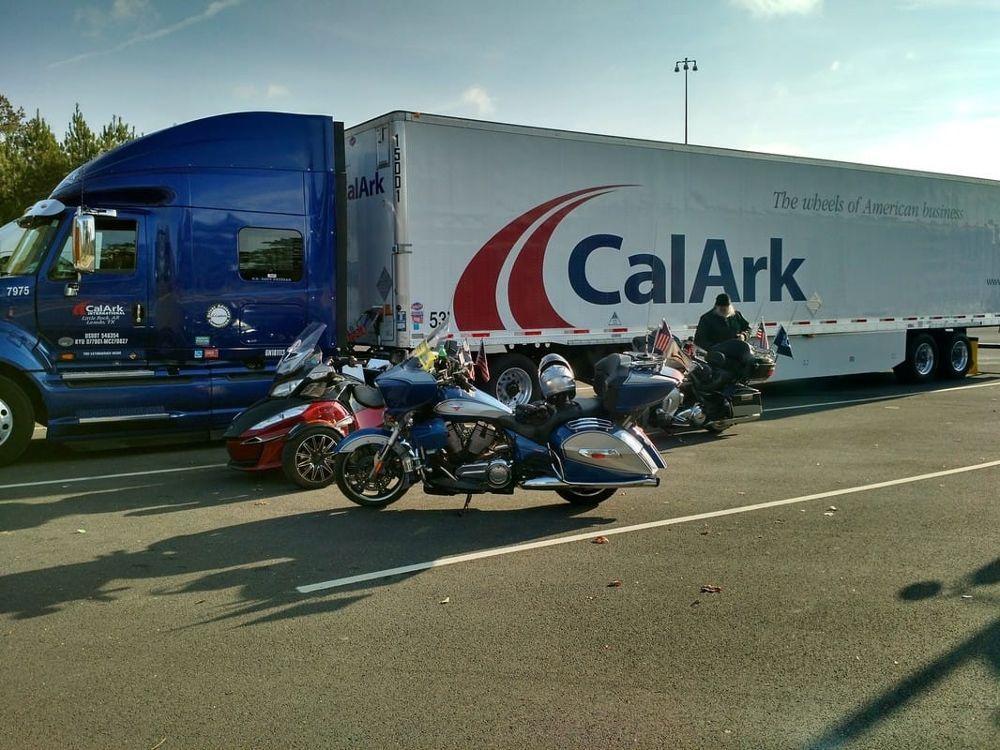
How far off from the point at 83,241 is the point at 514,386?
19.5 ft

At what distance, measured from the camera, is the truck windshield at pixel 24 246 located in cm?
984

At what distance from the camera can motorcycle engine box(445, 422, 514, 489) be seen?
7176 mm

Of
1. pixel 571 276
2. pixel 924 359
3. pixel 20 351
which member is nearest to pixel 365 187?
pixel 571 276

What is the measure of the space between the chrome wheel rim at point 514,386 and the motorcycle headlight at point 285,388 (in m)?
4.61

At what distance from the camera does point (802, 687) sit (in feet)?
13.4

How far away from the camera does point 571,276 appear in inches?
523

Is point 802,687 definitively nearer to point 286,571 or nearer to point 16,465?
point 286,571

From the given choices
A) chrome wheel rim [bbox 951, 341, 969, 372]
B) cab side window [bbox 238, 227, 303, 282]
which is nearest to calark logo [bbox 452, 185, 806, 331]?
cab side window [bbox 238, 227, 303, 282]

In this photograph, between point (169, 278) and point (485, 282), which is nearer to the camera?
point (169, 278)

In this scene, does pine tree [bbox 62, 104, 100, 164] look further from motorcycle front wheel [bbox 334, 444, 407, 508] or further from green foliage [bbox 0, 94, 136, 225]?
motorcycle front wheel [bbox 334, 444, 407, 508]

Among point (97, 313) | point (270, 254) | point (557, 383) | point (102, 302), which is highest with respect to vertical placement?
point (270, 254)

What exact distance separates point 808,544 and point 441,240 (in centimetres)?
703

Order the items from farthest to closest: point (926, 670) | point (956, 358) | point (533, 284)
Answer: point (956, 358)
point (533, 284)
point (926, 670)

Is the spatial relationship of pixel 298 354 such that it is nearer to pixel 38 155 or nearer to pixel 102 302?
pixel 102 302
